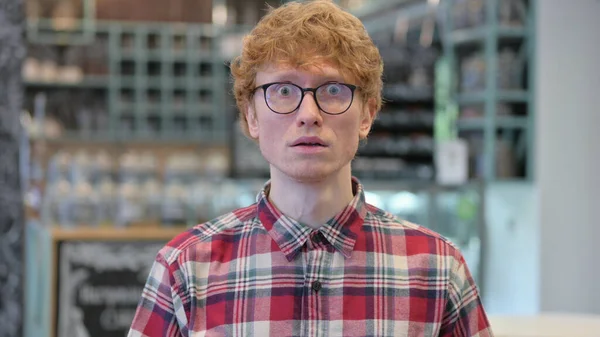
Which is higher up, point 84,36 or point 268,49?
point 84,36

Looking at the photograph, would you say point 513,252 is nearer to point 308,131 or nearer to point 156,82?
point 308,131

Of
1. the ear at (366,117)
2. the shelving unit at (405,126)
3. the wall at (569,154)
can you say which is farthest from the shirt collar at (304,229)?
the wall at (569,154)

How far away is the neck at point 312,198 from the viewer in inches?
46.3

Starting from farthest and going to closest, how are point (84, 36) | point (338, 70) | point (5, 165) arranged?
point (84, 36) → point (5, 165) → point (338, 70)

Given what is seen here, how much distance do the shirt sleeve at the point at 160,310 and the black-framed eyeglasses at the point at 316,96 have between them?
0.27 meters

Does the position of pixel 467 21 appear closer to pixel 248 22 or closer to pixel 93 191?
pixel 93 191

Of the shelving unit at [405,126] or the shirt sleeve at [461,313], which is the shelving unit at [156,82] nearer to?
the shelving unit at [405,126]

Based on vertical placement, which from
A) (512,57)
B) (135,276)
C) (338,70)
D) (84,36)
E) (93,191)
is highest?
(84,36)

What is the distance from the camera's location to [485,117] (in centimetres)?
491

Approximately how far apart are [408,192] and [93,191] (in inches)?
73.7

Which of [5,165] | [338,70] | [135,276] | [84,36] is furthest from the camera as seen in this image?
[84,36]

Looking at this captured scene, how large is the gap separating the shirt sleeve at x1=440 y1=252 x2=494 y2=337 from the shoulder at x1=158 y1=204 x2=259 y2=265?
0.98ft

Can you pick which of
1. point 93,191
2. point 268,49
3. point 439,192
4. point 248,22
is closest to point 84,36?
point 248,22

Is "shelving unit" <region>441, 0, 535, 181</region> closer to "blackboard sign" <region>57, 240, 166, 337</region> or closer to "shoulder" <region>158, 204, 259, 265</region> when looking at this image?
"blackboard sign" <region>57, 240, 166, 337</region>
